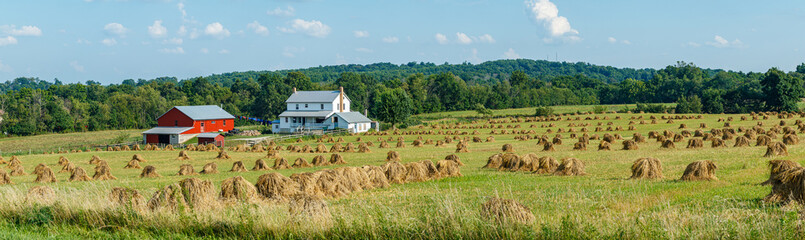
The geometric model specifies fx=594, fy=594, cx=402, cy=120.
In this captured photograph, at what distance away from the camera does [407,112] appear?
9125 centimetres

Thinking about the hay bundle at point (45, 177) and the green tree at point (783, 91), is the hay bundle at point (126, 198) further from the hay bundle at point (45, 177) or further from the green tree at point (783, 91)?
the green tree at point (783, 91)

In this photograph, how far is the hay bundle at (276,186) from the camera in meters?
16.5

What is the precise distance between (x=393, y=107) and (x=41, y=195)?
243ft

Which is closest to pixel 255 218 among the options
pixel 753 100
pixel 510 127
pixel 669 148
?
pixel 669 148

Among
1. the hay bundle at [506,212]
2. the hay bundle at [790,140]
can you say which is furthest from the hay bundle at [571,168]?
the hay bundle at [790,140]

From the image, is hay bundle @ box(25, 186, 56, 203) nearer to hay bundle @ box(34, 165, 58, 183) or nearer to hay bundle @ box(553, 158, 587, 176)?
hay bundle @ box(34, 165, 58, 183)

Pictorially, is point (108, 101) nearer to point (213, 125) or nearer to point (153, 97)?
point (153, 97)

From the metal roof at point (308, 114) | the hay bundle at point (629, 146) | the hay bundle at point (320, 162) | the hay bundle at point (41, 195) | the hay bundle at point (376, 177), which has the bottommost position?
the hay bundle at point (320, 162)

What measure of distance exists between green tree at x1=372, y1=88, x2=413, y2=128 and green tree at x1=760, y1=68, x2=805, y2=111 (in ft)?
174

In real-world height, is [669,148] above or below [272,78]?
below

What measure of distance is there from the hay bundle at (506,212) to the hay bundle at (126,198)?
23.9ft

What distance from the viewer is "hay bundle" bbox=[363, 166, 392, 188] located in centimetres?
2053

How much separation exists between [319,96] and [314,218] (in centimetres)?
8395

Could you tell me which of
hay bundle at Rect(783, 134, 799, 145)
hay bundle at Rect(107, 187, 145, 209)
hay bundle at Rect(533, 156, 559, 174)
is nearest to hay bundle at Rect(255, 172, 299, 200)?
hay bundle at Rect(107, 187, 145, 209)
